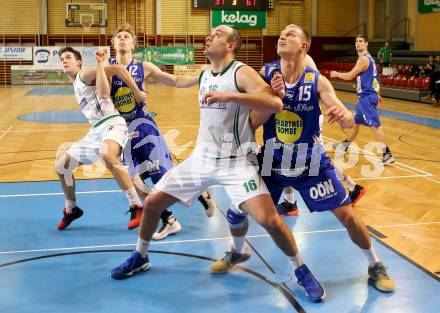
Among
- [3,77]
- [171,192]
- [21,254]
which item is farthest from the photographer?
[3,77]

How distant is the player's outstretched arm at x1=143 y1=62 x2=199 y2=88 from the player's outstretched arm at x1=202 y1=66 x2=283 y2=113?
1.47m

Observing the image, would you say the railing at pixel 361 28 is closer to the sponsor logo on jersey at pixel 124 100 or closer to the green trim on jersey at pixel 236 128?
the sponsor logo on jersey at pixel 124 100

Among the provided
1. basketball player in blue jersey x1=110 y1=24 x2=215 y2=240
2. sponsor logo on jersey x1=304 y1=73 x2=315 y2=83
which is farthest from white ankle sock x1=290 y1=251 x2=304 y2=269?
basketball player in blue jersey x1=110 y1=24 x2=215 y2=240

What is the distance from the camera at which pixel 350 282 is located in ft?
14.2

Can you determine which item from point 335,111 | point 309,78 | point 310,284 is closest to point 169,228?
point 310,284

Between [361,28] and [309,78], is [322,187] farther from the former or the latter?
[361,28]

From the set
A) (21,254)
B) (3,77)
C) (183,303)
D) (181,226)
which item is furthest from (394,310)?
(3,77)

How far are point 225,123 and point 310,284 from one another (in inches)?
51.3

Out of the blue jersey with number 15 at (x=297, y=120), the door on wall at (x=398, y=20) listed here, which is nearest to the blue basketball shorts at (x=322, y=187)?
the blue jersey with number 15 at (x=297, y=120)

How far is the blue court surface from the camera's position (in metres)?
3.94

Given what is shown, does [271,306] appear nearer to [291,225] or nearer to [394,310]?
[394,310]

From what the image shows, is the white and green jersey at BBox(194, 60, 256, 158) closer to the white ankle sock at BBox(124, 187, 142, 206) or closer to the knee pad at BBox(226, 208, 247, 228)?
the knee pad at BBox(226, 208, 247, 228)

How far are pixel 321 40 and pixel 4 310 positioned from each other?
87.0ft

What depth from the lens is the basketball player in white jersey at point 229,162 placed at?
153 inches
